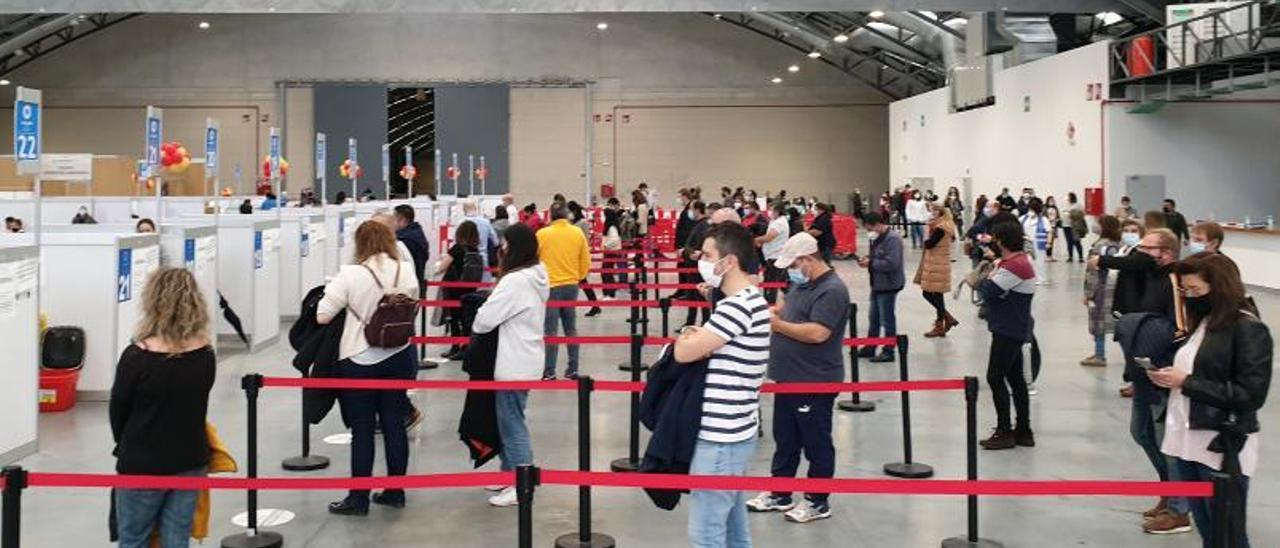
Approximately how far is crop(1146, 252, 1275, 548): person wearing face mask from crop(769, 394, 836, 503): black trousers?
183cm

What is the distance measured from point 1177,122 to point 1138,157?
124cm

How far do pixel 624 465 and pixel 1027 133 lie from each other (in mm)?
24108

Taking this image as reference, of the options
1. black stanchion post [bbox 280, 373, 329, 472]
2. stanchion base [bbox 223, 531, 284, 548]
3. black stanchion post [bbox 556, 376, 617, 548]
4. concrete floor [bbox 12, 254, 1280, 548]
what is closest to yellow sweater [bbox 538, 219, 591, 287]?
concrete floor [bbox 12, 254, 1280, 548]

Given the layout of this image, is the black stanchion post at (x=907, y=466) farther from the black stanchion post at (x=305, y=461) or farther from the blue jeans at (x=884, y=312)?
the blue jeans at (x=884, y=312)

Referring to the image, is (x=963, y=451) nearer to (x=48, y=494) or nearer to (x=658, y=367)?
(x=658, y=367)

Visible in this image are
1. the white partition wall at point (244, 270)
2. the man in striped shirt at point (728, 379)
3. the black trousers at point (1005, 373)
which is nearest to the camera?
the man in striped shirt at point (728, 379)

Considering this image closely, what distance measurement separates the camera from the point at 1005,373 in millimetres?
7934

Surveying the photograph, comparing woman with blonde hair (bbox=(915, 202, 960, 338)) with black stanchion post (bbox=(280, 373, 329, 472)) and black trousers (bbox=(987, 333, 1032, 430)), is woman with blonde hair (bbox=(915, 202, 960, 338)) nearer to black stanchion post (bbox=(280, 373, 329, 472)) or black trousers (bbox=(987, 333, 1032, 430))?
black trousers (bbox=(987, 333, 1032, 430))

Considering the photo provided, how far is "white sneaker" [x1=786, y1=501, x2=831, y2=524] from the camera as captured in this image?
634 cm

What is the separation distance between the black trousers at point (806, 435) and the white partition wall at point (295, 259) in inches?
408

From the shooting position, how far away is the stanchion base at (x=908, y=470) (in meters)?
7.38

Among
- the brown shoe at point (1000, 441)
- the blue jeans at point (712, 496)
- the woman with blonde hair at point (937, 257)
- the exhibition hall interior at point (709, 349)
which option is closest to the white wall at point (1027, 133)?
the exhibition hall interior at point (709, 349)

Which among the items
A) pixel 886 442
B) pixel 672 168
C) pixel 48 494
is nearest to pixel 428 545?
pixel 48 494

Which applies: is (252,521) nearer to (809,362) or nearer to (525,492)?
(525,492)
